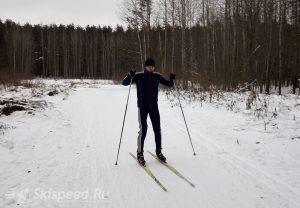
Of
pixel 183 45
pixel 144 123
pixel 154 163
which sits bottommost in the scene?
pixel 154 163

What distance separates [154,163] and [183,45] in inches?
792

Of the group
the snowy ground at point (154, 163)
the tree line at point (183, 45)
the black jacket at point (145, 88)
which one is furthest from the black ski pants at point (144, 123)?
the tree line at point (183, 45)

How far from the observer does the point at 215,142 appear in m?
6.89

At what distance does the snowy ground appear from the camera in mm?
3994

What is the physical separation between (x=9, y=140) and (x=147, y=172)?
376 cm

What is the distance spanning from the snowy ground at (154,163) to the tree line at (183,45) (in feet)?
26.5

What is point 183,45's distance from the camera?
24.3 metres

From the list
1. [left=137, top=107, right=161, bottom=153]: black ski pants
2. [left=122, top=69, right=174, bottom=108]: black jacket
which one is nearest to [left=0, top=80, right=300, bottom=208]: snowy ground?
[left=137, top=107, right=161, bottom=153]: black ski pants

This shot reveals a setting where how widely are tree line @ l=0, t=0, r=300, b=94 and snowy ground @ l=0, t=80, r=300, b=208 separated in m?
8.08

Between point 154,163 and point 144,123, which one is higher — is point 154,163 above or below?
below

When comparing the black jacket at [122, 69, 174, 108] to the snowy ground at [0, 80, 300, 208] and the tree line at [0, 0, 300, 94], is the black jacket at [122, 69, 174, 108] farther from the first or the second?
the tree line at [0, 0, 300, 94]

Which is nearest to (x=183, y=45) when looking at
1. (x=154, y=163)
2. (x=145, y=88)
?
(x=145, y=88)

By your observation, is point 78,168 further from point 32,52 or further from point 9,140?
point 32,52

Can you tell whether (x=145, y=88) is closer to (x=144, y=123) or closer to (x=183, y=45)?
(x=144, y=123)
